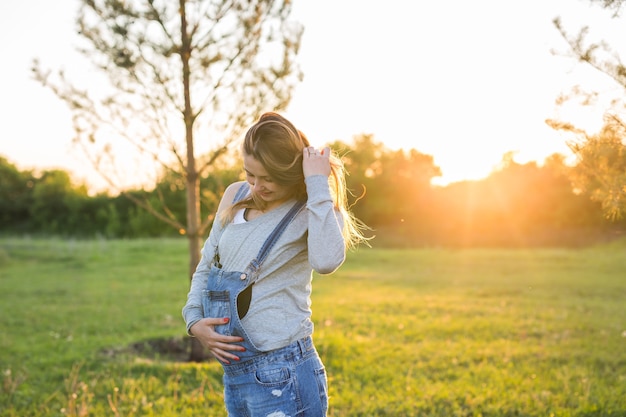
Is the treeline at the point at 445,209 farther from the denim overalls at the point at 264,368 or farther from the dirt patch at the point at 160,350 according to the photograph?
the denim overalls at the point at 264,368

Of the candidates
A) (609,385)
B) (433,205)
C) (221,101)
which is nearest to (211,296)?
(221,101)

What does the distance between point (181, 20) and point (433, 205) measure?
2673 centimetres

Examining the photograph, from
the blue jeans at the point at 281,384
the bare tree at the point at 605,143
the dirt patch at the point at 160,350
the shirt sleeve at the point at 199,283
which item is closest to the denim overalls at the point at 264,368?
the blue jeans at the point at 281,384

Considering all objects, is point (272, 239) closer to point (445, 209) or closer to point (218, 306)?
point (218, 306)

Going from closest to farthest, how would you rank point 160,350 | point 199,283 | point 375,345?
point 199,283
point 160,350
point 375,345

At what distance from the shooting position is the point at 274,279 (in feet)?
6.56

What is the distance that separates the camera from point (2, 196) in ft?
150

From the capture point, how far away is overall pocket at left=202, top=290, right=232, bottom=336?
6.48 ft

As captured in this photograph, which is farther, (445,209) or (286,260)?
(445,209)

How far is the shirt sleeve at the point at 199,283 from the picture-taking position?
2105 millimetres

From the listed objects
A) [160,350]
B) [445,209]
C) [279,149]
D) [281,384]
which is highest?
[445,209]

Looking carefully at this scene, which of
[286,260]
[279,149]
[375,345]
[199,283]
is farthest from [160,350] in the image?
[279,149]

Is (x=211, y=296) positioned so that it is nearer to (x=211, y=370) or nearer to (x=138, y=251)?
(x=211, y=370)

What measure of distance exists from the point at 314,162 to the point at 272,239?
0.30 m
